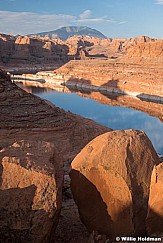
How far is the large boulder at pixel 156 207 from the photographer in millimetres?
5344

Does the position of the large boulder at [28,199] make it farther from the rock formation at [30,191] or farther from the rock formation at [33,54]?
the rock formation at [33,54]

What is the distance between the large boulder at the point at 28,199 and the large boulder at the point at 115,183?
0.65 m

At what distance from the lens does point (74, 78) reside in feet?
200

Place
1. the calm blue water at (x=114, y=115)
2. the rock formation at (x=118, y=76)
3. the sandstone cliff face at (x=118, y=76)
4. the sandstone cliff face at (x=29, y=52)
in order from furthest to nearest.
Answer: the sandstone cliff face at (x=29, y=52) < the sandstone cliff face at (x=118, y=76) < the rock formation at (x=118, y=76) < the calm blue water at (x=114, y=115)

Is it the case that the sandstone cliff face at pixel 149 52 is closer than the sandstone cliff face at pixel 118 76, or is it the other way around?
the sandstone cliff face at pixel 118 76

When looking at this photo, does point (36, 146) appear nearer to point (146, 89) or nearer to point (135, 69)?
point (146, 89)

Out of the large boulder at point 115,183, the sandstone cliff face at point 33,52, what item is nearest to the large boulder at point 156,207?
the large boulder at point 115,183

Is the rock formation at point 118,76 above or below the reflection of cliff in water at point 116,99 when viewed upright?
above

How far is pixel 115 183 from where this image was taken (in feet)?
17.9

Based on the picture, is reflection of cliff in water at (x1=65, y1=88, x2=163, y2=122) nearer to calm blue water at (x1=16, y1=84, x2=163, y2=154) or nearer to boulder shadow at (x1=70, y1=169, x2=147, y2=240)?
calm blue water at (x1=16, y1=84, x2=163, y2=154)

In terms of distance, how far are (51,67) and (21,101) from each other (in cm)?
6761

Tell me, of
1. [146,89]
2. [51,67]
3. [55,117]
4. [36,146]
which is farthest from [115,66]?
[36,146]

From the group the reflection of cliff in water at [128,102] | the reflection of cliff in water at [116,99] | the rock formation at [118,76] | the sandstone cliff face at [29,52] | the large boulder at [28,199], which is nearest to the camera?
the large boulder at [28,199]

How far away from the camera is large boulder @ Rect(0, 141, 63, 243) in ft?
16.0
